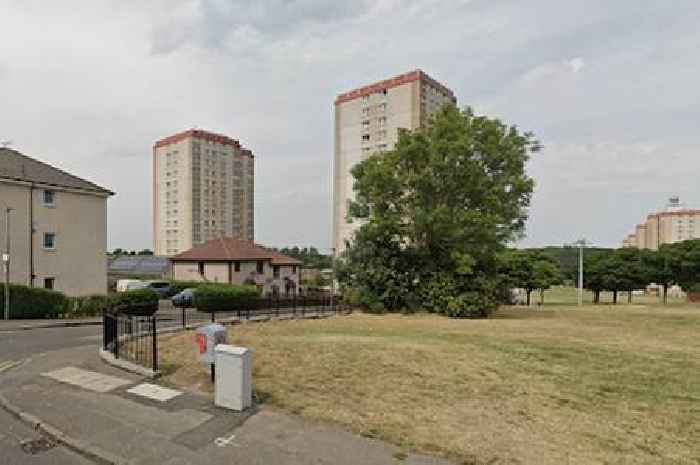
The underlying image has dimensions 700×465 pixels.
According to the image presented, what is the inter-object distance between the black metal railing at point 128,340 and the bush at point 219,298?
50.8 ft

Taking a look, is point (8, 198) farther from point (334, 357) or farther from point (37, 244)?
point (334, 357)

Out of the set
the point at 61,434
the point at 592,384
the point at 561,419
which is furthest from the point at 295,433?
the point at 592,384

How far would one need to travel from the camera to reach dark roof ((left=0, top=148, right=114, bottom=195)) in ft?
86.5

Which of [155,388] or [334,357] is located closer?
[155,388]

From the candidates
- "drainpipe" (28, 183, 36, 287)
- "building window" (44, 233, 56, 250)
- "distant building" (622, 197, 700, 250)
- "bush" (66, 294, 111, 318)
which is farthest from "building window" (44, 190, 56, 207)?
"distant building" (622, 197, 700, 250)

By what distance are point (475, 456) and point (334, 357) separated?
5198mm

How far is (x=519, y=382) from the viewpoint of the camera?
8.23m

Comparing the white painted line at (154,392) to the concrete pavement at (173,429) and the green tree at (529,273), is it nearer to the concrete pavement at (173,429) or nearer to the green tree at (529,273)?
the concrete pavement at (173,429)

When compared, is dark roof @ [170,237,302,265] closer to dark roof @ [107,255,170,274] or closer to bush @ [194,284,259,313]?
dark roof @ [107,255,170,274]

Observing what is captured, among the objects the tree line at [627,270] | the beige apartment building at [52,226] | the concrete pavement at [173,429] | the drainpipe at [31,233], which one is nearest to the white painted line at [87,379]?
the concrete pavement at [173,429]

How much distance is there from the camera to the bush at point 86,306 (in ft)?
74.9

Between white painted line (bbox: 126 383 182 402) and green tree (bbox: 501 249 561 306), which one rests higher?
white painted line (bbox: 126 383 182 402)

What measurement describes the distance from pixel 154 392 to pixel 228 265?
1434 inches

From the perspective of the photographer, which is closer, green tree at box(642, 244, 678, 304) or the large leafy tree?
the large leafy tree
